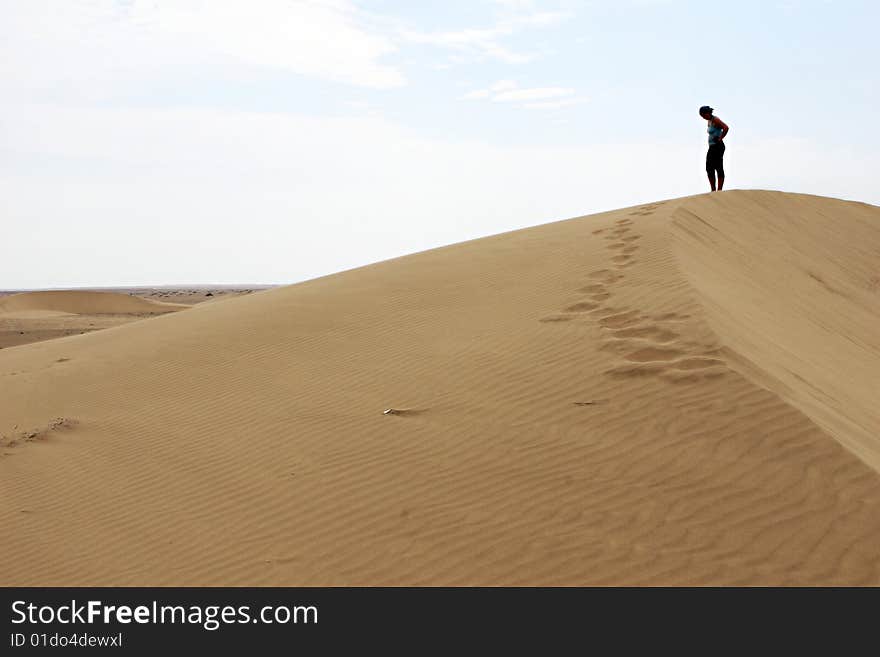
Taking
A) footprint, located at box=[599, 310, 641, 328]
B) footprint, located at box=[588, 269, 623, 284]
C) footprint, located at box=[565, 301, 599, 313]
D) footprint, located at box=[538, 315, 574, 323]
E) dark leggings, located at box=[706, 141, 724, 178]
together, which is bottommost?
footprint, located at box=[599, 310, 641, 328]

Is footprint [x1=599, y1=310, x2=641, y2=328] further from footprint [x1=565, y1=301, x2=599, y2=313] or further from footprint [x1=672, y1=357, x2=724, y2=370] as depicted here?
footprint [x1=672, y1=357, x2=724, y2=370]

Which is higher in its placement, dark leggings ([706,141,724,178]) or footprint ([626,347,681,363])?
dark leggings ([706,141,724,178])

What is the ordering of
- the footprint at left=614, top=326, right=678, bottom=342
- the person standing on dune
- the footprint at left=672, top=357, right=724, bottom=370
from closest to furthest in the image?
the footprint at left=672, top=357, right=724, bottom=370 < the footprint at left=614, top=326, right=678, bottom=342 < the person standing on dune

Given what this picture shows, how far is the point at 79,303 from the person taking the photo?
156 feet

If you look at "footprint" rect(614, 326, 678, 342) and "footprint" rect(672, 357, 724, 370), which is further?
"footprint" rect(614, 326, 678, 342)

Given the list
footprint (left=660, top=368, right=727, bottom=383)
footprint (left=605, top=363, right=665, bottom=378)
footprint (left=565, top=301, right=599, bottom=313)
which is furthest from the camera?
footprint (left=565, top=301, right=599, bottom=313)

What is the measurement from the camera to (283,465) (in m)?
5.92

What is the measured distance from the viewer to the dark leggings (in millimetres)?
13422

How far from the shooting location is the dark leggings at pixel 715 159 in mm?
13422

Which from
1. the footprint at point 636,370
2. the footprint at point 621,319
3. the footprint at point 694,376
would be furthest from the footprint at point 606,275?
the footprint at point 694,376

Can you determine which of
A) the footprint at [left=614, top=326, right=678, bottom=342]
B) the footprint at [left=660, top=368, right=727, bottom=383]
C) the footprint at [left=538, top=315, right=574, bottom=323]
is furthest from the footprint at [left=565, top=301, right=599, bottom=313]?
the footprint at [left=660, top=368, right=727, bottom=383]

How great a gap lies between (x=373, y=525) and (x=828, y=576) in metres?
2.58
